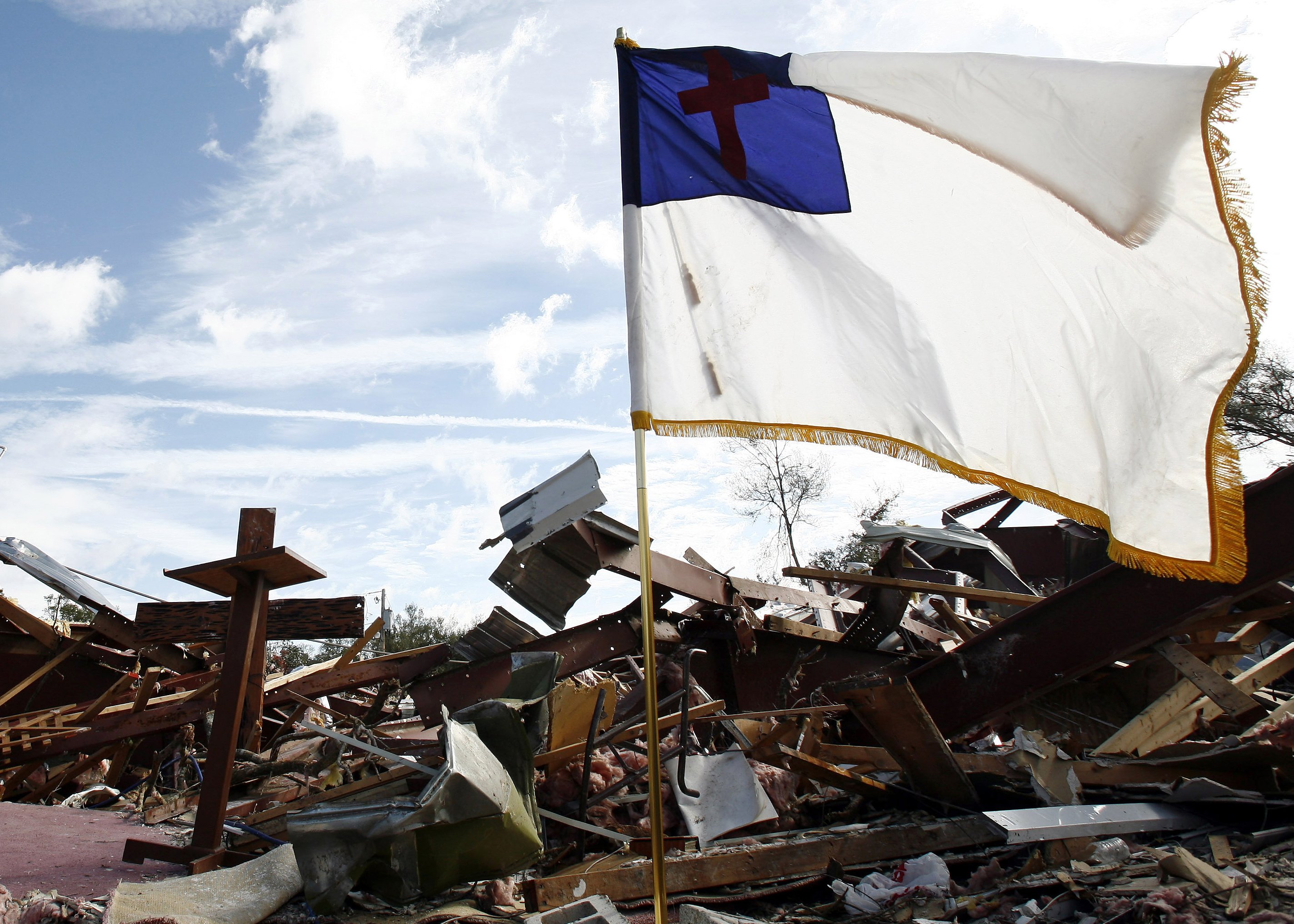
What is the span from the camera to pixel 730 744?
6.12 meters

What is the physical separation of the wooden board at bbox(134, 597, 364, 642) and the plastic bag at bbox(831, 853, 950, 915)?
412 cm

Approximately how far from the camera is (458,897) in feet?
12.6

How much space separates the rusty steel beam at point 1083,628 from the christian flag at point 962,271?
6.57ft

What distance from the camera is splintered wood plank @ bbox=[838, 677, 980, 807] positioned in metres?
4.42

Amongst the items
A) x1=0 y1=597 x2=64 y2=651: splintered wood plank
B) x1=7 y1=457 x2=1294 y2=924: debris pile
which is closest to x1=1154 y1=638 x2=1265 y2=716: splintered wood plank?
x1=7 y1=457 x2=1294 y2=924: debris pile

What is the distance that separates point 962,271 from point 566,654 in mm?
4397

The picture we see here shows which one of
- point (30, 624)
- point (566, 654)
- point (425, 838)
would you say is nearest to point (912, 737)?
point (425, 838)

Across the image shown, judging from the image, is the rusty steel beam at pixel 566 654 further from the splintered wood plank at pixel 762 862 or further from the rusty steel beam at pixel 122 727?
the splintered wood plank at pixel 762 862

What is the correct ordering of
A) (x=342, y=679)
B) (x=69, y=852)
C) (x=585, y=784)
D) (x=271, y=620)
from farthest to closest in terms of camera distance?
(x=342, y=679)
(x=271, y=620)
(x=69, y=852)
(x=585, y=784)

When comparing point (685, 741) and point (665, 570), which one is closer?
point (685, 741)

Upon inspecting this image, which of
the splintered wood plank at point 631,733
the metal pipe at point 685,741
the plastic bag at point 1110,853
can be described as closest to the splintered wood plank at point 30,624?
the splintered wood plank at point 631,733

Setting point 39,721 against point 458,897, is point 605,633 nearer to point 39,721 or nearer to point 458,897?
point 458,897

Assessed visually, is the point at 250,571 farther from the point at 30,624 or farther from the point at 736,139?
the point at 30,624

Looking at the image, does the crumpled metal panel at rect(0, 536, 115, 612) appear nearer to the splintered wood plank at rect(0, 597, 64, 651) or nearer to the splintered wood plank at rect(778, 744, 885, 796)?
the splintered wood plank at rect(0, 597, 64, 651)
